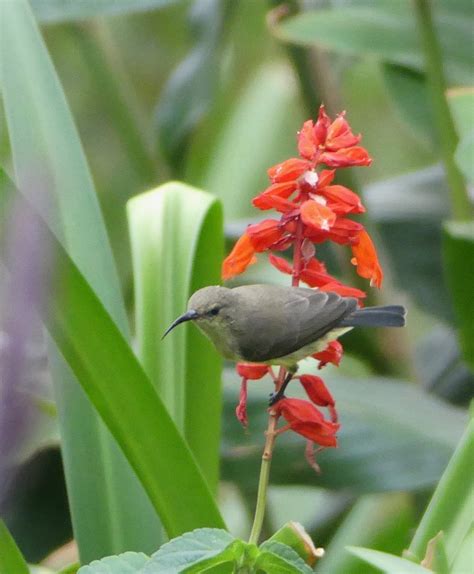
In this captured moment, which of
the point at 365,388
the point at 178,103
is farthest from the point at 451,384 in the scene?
the point at 178,103

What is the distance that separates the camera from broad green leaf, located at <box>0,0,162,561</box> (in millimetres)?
885

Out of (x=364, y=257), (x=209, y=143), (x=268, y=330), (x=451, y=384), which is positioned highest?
(x=364, y=257)

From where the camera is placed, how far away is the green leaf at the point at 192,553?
61 cm

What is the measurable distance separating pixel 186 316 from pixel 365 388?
605 mm

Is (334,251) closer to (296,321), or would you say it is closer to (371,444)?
(371,444)

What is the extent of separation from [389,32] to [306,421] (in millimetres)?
1111

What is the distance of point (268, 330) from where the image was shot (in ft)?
3.35

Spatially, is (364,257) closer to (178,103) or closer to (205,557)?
(205,557)

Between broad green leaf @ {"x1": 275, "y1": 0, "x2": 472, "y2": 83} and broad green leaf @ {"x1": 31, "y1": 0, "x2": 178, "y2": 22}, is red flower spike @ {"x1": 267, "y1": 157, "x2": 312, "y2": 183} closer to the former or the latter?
broad green leaf @ {"x1": 275, "y1": 0, "x2": 472, "y2": 83}

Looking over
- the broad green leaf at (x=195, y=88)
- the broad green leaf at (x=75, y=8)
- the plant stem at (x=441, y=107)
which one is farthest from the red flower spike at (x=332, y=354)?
the broad green leaf at (x=195, y=88)

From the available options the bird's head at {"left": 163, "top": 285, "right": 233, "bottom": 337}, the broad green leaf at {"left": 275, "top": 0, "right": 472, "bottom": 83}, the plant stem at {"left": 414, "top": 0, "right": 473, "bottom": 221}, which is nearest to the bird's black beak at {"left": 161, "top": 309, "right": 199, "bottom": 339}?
the bird's head at {"left": 163, "top": 285, "right": 233, "bottom": 337}

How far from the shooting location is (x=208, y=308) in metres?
0.98

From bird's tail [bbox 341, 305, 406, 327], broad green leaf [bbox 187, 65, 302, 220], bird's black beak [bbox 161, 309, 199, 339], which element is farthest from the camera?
broad green leaf [bbox 187, 65, 302, 220]

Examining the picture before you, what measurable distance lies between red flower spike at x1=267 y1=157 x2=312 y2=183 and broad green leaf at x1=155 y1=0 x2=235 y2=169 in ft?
3.68
